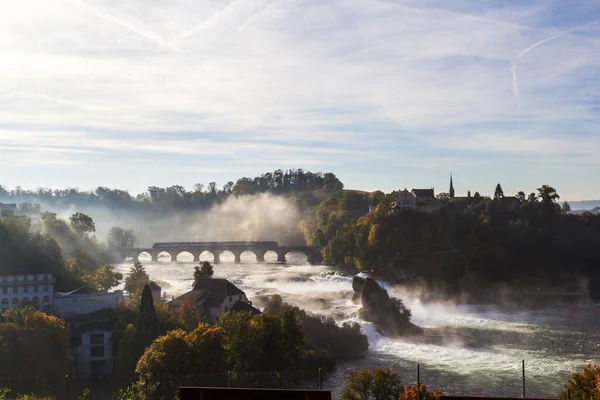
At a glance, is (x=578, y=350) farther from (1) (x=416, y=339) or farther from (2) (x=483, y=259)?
(2) (x=483, y=259)

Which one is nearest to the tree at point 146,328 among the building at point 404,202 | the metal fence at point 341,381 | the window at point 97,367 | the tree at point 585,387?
the metal fence at point 341,381

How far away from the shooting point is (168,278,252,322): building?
177 ft

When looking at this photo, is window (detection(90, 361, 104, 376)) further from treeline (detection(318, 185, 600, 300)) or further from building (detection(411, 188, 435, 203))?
building (detection(411, 188, 435, 203))

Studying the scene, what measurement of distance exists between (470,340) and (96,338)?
31.3 meters

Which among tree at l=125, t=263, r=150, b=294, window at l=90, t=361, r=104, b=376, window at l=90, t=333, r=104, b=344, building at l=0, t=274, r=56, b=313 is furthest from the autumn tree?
window at l=90, t=361, r=104, b=376

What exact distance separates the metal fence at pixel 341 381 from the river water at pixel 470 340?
84mm

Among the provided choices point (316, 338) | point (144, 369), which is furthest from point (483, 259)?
point (144, 369)

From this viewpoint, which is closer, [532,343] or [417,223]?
[532,343]

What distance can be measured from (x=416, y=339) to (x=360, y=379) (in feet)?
A: 96.3

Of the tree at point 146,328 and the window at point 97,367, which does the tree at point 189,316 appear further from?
the window at point 97,367

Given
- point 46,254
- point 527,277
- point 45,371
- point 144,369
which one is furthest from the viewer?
point 527,277

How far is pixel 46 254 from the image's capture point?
65438 mm

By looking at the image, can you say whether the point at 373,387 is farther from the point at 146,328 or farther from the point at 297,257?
the point at 297,257

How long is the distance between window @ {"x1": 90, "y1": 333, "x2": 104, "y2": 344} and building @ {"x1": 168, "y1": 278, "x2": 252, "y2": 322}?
836cm
